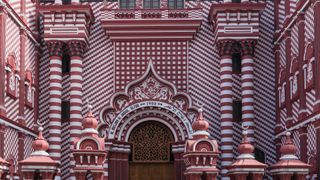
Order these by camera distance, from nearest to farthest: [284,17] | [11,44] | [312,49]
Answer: [312,49]
[11,44]
[284,17]

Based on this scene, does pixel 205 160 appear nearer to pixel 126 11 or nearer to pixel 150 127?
pixel 150 127

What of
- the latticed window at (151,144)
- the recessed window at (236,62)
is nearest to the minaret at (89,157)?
the latticed window at (151,144)

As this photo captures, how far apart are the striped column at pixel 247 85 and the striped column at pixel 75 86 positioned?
22.9ft

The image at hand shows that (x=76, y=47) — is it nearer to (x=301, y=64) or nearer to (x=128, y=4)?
(x=128, y=4)

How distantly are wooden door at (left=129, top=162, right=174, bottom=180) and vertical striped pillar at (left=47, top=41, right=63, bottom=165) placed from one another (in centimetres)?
332

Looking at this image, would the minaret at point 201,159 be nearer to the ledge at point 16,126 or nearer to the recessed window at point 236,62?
the ledge at point 16,126

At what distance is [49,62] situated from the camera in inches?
1193

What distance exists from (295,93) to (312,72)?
2924 millimetres

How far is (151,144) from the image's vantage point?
1182 inches

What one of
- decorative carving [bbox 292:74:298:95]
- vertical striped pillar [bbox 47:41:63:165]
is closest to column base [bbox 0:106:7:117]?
vertical striped pillar [bbox 47:41:63:165]

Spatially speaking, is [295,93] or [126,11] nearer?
[295,93]

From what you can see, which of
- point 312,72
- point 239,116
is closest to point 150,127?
point 239,116

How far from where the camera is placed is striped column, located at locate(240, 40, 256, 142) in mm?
29219

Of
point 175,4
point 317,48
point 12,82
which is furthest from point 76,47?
point 317,48
